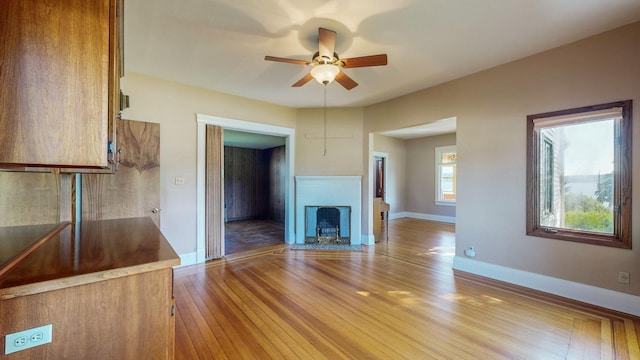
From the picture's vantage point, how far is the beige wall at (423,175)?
24.8ft

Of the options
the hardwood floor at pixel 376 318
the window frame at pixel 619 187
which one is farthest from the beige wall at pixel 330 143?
the window frame at pixel 619 187

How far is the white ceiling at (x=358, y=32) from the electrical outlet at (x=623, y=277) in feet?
7.89

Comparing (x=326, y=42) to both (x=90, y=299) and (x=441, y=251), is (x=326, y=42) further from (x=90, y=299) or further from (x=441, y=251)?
(x=441, y=251)

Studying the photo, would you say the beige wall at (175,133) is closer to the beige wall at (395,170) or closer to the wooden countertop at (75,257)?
the wooden countertop at (75,257)

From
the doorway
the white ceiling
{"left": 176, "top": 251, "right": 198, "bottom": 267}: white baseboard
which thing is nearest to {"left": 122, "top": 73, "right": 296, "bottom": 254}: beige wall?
{"left": 176, "top": 251, "right": 198, "bottom": 267}: white baseboard

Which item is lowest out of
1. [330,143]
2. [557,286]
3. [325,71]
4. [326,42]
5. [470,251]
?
[557,286]

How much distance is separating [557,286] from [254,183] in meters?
7.50

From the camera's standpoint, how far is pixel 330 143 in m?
5.17

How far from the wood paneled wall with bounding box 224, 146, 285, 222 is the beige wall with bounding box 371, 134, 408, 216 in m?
3.12

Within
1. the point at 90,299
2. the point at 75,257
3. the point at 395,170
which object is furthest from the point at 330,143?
the point at 90,299

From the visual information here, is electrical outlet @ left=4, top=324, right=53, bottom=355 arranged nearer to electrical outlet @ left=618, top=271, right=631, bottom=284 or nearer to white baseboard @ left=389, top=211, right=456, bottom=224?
electrical outlet @ left=618, top=271, right=631, bottom=284

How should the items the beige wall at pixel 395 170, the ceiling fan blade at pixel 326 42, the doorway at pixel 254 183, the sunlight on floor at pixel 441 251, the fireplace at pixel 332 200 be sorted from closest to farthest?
the ceiling fan blade at pixel 326 42, the sunlight on floor at pixel 441 251, the fireplace at pixel 332 200, the doorway at pixel 254 183, the beige wall at pixel 395 170

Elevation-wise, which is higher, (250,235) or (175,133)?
(175,133)

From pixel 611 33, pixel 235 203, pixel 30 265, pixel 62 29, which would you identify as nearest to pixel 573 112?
pixel 611 33
